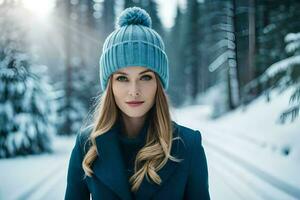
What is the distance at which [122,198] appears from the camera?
→ 103 inches

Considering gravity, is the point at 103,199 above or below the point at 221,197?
above

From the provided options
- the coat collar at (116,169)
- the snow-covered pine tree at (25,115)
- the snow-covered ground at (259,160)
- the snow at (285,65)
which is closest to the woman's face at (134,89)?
the coat collar at (116,169)

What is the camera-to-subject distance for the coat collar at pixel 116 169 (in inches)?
103

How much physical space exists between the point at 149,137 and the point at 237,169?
6.41 m

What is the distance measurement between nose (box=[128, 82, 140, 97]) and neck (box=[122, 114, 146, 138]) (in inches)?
12.4

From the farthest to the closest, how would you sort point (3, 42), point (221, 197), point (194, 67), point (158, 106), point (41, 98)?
point (194, 67)
point (41, 98)
point (3, 42)
point (221, 197)
point (158, 106)

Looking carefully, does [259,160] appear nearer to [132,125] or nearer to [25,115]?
[25,115]

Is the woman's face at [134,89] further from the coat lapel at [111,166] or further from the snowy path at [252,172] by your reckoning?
the snowy path at [252,172]

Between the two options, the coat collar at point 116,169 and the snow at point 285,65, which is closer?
the coat collar at point 116,169

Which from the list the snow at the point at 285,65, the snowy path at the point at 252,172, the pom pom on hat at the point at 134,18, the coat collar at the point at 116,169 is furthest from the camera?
the snow at the point at 285,65

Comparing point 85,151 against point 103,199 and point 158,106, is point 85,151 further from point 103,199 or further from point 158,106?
point 158,106

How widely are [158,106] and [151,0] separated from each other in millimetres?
35107

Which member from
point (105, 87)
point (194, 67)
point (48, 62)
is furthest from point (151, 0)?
point (105, 87)

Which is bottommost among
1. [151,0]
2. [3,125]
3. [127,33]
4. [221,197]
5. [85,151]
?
[221,197]
